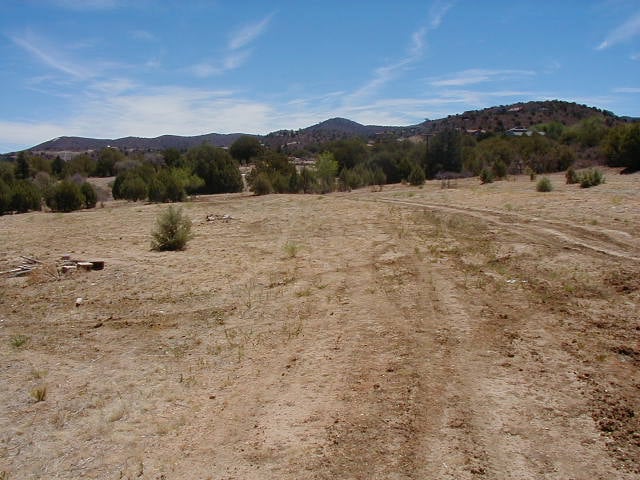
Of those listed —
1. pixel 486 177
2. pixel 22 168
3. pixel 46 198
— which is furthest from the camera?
pixel 22 168

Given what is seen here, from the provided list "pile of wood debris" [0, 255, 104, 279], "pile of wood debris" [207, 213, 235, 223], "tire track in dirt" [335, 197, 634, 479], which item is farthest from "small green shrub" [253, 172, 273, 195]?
"tire track in dirt" [335, 197, 634, 479]

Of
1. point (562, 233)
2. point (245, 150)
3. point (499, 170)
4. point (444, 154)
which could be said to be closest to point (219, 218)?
point (562, 233)

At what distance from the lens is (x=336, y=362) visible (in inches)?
244

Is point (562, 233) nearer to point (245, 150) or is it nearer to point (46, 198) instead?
point (46, 198)

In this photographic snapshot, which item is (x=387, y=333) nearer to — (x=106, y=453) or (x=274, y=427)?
(x=274, y=427)

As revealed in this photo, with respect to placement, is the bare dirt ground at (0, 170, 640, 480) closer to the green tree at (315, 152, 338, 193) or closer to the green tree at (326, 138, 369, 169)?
the green tree at (315, 152, 338, 193)

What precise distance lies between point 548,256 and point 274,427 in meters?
7.42

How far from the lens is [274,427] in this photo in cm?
488

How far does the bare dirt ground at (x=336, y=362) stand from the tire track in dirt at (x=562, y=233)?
0.10 metres

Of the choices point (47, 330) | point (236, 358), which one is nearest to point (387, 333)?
point (236, 358)

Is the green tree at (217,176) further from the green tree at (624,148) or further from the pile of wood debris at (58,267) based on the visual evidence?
the pile of wood debris at (58,267)

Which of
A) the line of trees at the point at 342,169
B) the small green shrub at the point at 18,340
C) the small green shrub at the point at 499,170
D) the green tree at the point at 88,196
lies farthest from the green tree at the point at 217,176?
the small green shrub at the point at 18,340

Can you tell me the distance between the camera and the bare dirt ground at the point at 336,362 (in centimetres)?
439

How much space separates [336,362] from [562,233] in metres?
8.46
